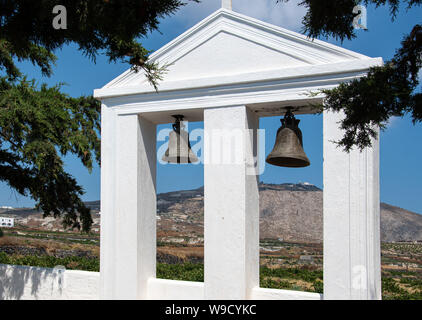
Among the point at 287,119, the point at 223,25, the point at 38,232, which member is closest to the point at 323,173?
the point at 287,119

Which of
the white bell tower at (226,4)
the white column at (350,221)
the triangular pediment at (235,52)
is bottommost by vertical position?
the white column at (350,221)

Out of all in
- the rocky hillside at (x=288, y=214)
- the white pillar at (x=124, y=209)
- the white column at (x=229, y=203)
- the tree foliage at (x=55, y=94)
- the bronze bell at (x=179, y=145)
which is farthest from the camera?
the rocky hillside at (x=288, y=214)

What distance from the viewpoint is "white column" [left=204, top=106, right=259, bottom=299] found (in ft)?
14.5

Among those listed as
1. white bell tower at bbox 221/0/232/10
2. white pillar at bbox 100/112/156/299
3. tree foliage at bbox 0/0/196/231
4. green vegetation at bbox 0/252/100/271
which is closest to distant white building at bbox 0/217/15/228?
green vegetation at bbox 0/252/100/271

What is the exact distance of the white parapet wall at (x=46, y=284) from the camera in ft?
16.9

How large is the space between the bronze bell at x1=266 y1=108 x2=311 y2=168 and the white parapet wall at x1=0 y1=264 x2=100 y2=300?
8.39ft

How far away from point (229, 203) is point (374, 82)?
2245 mm

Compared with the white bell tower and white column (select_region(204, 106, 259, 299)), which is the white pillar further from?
the white bell tower

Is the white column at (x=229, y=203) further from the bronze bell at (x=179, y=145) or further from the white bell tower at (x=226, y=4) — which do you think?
the white bell tower at (x=226, y=4)

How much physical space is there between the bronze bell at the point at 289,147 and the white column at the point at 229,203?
11.0 inches

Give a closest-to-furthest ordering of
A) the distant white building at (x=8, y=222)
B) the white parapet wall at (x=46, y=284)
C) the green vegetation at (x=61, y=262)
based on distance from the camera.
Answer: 1. the white parapet wall at (x=46, y=284)
2. the green vegetation at (x=61, y=262)
3. the distant white building at (x=8, y=222)

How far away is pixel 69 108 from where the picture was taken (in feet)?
22.4

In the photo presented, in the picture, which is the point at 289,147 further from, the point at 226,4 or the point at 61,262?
the point at 61,262

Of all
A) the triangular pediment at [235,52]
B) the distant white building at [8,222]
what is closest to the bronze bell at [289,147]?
the triangular pediment at [235,52]
